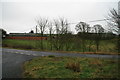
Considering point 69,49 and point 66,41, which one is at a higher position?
point 66,41

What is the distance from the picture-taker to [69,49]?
20750 millimetres

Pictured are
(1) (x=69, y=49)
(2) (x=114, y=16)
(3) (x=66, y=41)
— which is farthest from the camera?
(1) (x=69, y=49)

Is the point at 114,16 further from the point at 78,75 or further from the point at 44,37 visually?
the point at 44,37

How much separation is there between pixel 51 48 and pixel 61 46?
2.49 meters

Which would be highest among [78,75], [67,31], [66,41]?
[67,31]

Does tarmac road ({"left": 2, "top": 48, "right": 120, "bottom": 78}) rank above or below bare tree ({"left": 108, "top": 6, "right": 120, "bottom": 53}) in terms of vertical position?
below

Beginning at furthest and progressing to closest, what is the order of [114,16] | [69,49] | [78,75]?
[69,49] → [114,16] → [78,75]

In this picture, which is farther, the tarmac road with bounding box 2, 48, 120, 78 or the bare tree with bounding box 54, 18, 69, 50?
the bare tree with bounding box 54, 18, 69, 50

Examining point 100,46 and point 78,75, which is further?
point 100,46

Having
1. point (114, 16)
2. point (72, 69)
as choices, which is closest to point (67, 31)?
point (114, 16)

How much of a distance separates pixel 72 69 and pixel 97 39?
47.9 feet

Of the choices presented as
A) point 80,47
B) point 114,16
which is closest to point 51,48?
point 80,47

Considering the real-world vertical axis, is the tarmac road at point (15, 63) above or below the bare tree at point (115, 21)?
below

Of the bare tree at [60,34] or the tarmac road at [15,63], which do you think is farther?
the bare tree at [60,34]
